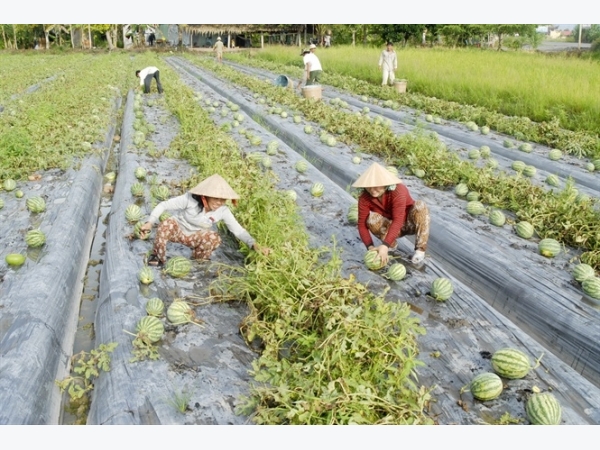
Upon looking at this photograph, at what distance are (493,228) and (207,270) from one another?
334 cm

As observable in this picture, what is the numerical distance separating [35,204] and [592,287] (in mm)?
6218

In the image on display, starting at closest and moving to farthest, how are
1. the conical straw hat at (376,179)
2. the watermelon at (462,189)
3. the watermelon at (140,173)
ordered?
the conical straw hat at (376,179) → the watermelon at (462,189) → the watermelon at (140,173)

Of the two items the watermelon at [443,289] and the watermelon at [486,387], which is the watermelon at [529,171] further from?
the watermelon at [486,387]

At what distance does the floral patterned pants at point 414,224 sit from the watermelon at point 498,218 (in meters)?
1.29

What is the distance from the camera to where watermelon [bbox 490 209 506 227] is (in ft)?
19.0

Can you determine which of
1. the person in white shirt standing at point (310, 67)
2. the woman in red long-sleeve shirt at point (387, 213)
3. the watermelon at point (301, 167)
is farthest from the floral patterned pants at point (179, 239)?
the person in white shirt standing at point (310, 67)

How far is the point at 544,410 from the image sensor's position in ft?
10.1

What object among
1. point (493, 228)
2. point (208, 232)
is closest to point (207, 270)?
point (208, 232)

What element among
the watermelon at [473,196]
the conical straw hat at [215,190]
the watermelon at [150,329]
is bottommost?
the watermelon at [150,329]

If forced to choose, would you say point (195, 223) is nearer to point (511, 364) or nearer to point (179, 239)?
point (179, 239)

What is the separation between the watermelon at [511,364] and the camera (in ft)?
11.3

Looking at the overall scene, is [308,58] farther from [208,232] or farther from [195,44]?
[195,44]

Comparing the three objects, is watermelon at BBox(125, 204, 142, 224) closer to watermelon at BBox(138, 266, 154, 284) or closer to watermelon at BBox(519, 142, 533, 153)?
watermelon at BBox(138, 266, 154, 284)

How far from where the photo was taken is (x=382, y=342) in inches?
126
